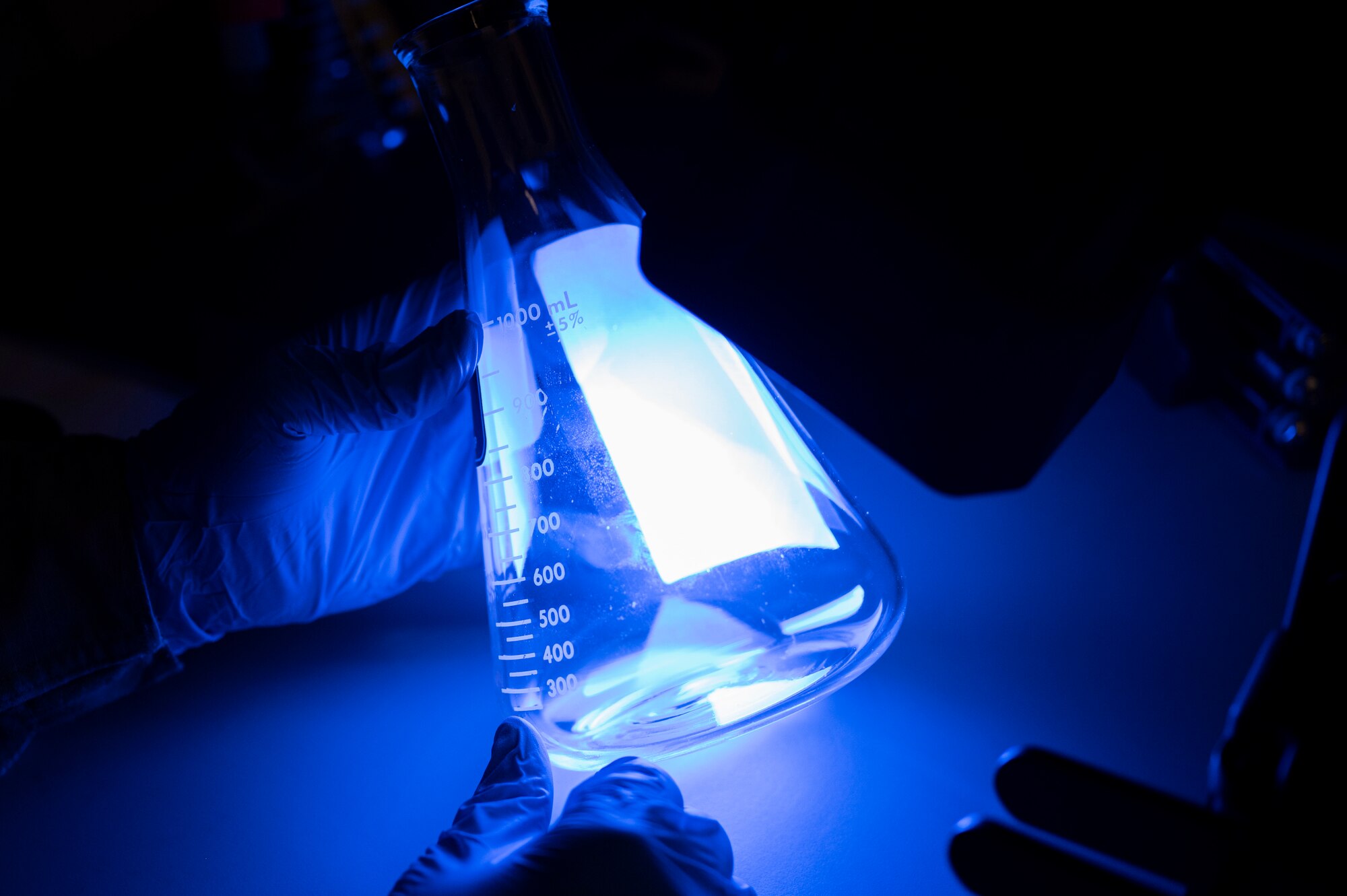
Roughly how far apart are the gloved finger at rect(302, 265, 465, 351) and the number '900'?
1.92ft

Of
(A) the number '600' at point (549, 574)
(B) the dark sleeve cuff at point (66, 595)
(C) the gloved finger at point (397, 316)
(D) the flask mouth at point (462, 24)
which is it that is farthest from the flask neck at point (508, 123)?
(B) the dark sleeve cuff at point (66, 595)

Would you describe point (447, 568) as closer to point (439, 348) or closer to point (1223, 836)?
point (439, 348)

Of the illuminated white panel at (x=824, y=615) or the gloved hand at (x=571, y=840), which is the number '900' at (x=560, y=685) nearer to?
the gloved hand at (x=571, y=840)

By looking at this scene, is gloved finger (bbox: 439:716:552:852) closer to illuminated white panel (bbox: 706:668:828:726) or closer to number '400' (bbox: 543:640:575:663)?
number '400' (bbox: 543:640:575:663)

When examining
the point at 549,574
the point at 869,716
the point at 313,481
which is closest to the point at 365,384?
the point at 313,481

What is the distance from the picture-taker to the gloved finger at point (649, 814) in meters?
0.67

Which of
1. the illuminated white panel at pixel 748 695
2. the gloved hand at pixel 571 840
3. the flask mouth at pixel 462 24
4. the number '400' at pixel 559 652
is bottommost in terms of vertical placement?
the gloved hand at pixel 571 840

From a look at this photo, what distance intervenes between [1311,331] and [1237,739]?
660 mm

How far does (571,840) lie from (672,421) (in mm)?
330

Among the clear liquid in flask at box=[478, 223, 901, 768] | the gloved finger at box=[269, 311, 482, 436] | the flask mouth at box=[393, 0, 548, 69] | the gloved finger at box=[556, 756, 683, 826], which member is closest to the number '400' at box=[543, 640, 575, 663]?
the clear liquid in flask at box=[478, 223, 901, 768]

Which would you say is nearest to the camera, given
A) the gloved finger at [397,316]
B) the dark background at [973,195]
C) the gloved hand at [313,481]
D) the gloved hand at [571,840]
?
the dark background at [973,195]

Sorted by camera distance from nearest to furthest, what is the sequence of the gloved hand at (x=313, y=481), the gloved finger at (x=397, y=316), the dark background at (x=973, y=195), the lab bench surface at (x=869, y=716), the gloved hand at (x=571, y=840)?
the dark background at (x=973, y=195) < the gloved hand at (x=571, y=840) < the lab bench surface at (x=869, y=716) < the gloved hand at (x=313, y=481) < the gloved finger at (x=397, y=316)

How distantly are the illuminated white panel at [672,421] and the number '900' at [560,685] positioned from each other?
4.5 inches

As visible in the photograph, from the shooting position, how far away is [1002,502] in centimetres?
100
